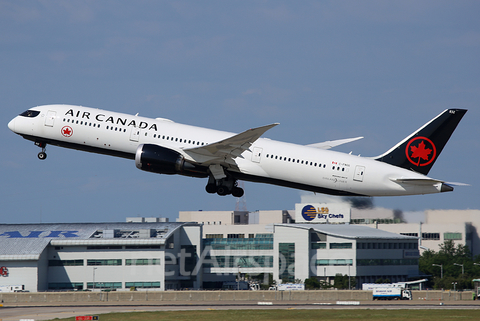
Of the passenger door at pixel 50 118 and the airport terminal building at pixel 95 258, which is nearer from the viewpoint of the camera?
the passenger door at pixel 50 118

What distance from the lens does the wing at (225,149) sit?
4562 centimetres

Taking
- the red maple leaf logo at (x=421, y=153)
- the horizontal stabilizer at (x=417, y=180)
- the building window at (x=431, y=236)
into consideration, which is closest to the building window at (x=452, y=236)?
the building window at (x=431, y=236)

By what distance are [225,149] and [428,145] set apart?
15736 millimetres

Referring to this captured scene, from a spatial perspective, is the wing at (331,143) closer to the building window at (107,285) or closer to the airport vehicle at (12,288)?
the building window at (107,285)

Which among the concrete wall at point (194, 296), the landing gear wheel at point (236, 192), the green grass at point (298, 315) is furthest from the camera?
the concrete wall at point (194, 296)

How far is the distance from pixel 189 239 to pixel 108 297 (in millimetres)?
37341

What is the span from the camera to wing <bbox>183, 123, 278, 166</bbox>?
45.6 m

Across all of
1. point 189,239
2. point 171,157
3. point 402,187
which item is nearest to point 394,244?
point 189,239

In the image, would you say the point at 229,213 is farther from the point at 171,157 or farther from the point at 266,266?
the point at 171,157

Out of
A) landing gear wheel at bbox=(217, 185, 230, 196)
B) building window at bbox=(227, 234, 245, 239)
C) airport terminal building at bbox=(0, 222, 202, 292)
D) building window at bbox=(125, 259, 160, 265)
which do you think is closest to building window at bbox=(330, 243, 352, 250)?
airport terminal building at bbox=(0, 222, 202, 292)

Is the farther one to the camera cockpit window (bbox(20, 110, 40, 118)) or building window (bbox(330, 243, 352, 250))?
building window (bbox(330, 243, 352, 250))

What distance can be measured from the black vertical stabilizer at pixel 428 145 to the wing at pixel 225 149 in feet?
37.5

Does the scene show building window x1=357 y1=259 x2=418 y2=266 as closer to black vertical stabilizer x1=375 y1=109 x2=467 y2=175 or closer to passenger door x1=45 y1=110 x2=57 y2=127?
black vertical stabilizer x1=375 y1=109 x2=467 y2=175

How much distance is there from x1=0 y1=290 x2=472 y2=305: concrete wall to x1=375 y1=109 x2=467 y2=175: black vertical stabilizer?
29.0 meters
